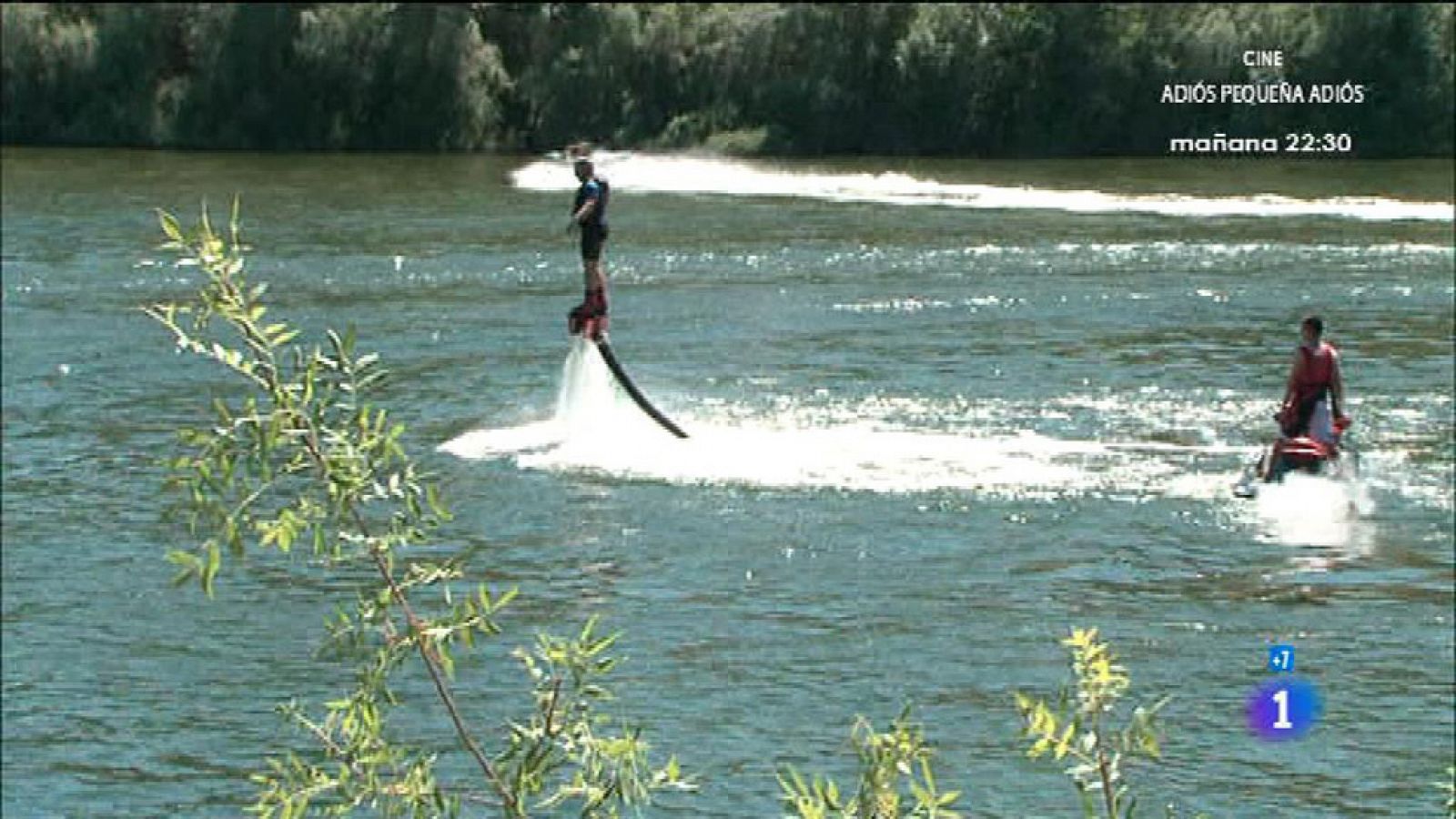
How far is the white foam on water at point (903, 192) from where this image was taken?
1956 inches

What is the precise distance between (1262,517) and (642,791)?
1951 cm

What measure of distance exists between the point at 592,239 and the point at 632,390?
3428 millimetres

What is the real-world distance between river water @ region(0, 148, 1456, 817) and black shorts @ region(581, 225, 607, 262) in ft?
8.58

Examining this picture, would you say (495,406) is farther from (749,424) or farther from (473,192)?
(473,192)

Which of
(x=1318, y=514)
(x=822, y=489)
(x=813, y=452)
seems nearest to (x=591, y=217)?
(x=822, y=489)

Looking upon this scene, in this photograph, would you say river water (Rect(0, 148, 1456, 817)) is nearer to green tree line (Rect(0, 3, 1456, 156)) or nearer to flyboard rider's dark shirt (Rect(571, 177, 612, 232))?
flyboard rider's dark shirt (Rect(571, 177, 612, 232))

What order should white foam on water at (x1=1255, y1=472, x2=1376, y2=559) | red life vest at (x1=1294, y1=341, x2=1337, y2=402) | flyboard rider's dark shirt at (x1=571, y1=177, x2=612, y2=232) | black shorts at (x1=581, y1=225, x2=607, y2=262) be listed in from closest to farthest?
red life vest at (x1=1294, y1=341, x2=1337, y2=402) < white foam on water at (x1=1255, y1=472, x2=1376, y2=559) < flyboard rider's dark shirt at (x1=571, y1=177, x2=612, y2=232) < black shorts at (x1=581, y1=225, x2=607, y2=262)

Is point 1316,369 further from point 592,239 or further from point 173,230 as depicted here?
point 173,230

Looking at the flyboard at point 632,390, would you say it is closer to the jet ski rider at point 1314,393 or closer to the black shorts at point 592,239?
the black shorts at point 592,239

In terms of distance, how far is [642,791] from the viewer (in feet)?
22.4

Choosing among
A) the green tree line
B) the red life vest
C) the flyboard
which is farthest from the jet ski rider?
the green tree line

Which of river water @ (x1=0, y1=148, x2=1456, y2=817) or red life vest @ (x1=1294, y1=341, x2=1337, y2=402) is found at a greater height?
red life vest @ (x1=1294, y1=341, x2=1337, y2=402)

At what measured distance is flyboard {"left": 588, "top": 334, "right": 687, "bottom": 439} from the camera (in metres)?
27.5

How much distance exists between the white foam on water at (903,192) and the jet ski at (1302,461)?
2346cm
